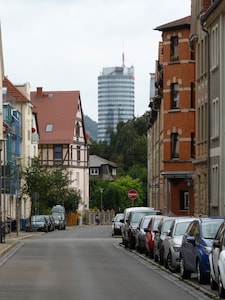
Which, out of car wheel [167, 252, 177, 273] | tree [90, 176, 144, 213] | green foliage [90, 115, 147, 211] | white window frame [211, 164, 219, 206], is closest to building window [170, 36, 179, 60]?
white window frame [211, 164, 219, 206]

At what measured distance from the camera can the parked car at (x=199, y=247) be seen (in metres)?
20.8

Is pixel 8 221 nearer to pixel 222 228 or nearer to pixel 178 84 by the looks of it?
pixel 178 84

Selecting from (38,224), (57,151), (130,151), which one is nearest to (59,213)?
(38,224)

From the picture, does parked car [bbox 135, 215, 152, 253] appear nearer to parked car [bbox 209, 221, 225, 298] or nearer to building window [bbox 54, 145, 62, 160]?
parked car [bbox 209, 221, 225, 298]

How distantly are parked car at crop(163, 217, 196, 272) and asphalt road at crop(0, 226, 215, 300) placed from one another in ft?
1.34

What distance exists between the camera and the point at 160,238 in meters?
28.7

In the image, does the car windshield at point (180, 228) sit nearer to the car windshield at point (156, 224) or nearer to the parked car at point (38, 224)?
the car windshield at point (156, 224)

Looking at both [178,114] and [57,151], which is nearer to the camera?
[178,114]

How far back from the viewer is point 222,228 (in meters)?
18.2

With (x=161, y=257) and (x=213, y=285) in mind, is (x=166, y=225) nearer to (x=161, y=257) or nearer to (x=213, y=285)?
(x=161, y=257)

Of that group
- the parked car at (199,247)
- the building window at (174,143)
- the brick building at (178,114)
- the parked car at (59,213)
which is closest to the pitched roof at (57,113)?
the parked car at (59,213)

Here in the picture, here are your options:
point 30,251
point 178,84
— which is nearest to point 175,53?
point 178,84

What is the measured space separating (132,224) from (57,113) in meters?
77.1

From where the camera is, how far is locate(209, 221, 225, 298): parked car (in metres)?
16.8
